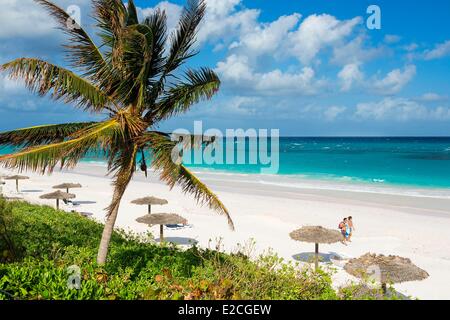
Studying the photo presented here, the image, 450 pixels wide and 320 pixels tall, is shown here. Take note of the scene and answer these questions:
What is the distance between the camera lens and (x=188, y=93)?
909cm

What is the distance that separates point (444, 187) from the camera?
41.6 metres

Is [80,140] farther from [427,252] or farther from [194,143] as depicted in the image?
[427,252]

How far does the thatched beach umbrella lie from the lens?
9828 millimetres

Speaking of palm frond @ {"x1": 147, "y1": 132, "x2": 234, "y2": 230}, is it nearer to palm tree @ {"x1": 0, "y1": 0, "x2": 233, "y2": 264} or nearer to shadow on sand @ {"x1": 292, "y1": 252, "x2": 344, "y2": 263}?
palm tree @ {"x1": 0, "y1": 0, "x2": 233, "y2": 264}

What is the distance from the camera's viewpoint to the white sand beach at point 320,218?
53.1 ft

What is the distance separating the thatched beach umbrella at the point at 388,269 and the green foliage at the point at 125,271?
1.61m

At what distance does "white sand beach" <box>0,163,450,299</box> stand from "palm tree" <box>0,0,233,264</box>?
712 centimetres

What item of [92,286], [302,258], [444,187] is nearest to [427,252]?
[302,258]

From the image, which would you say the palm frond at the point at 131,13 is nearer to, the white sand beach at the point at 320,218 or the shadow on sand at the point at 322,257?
the white sand beach at the point at 320,218

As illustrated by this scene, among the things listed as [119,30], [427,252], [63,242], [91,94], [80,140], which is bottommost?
[427,252]

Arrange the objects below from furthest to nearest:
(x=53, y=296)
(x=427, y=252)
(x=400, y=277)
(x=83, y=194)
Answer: (x=83, y=194)
(x=427, y=252)
(x=400, y=277)
(x=53, y=296)

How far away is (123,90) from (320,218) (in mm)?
17714

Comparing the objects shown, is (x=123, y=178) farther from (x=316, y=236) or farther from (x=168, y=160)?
(x=316, y=236)

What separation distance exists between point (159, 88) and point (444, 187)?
1594 inches
